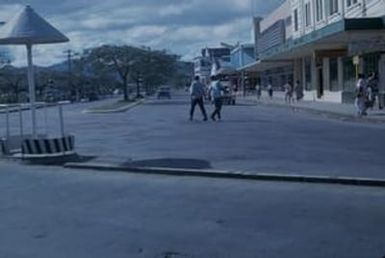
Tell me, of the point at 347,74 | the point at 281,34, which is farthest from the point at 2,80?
the point at 347,74

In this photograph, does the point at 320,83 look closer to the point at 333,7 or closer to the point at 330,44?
the point at 333,7

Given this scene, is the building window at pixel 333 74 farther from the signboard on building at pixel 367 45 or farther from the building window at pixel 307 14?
the signboard on building at pixel 367 45

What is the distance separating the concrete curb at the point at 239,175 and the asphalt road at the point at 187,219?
32cm

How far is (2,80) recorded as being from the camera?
357 ft

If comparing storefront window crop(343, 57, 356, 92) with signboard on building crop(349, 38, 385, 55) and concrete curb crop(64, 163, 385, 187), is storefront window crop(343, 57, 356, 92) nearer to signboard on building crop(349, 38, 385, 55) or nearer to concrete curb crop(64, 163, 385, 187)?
signboard on building crop(349, 38, 385, 55)

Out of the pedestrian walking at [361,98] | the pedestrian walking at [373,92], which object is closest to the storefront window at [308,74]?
the pedestrian walking at [373,92]

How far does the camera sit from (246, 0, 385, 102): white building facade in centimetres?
4016

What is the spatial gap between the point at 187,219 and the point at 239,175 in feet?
13.8

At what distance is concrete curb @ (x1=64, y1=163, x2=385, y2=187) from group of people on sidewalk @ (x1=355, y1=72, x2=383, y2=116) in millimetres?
18703

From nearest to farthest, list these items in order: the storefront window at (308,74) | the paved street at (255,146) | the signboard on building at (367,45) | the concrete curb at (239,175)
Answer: the concrete curb at (239,175) < the paved street at (255,146) < the signboard on building at (367,45) < the storefront window at (308,74)

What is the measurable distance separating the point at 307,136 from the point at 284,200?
12114 mm

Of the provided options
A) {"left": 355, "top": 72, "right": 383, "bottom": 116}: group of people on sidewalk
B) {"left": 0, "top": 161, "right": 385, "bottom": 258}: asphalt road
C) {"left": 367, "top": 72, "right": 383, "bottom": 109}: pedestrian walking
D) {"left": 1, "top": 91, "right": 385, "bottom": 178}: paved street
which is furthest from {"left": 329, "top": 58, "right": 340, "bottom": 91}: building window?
{"left": 0, "top": 161, "right": 385, "bottom": 258}: asphalt road

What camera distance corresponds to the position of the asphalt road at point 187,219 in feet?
28.9

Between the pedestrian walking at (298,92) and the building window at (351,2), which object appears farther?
the pedestrian walking at (298,92)
